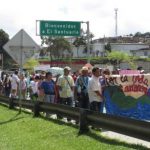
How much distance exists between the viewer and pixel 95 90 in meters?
14.9

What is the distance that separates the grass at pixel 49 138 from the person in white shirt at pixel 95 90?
2.81ft

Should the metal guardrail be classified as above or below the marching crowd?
below

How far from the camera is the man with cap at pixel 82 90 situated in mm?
16453

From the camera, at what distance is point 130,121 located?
1162 centimetres

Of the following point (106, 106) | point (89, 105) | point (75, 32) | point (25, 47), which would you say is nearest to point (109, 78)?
point (106, 106)

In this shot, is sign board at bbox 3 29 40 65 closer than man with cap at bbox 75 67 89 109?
No

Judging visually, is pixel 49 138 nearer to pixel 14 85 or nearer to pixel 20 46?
pixel 20 46

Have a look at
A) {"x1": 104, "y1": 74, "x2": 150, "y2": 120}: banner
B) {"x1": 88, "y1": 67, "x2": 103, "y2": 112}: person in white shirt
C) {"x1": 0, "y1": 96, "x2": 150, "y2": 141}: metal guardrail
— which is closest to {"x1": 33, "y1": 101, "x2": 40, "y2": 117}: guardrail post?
{"x1": 0, "y1": 96, "x2": 150, "y2": 141}: metal guardrail

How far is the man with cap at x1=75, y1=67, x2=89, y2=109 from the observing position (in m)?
16.5

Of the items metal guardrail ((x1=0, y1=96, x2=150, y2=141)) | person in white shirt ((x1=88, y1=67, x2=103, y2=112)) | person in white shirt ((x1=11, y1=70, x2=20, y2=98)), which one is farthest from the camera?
person in white shirt ((x1=11, y1=70, x2=20, y2=98))

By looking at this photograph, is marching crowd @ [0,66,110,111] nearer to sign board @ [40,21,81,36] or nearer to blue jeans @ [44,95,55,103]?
blue jeans @ [44,95,55,103]

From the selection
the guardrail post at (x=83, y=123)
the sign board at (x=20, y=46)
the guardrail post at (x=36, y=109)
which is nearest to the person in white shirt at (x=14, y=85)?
the sign board at (x=20, y=46)

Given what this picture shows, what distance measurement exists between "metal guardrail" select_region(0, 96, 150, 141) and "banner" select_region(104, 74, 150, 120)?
2.18 metres

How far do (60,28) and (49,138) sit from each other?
79.3ft
